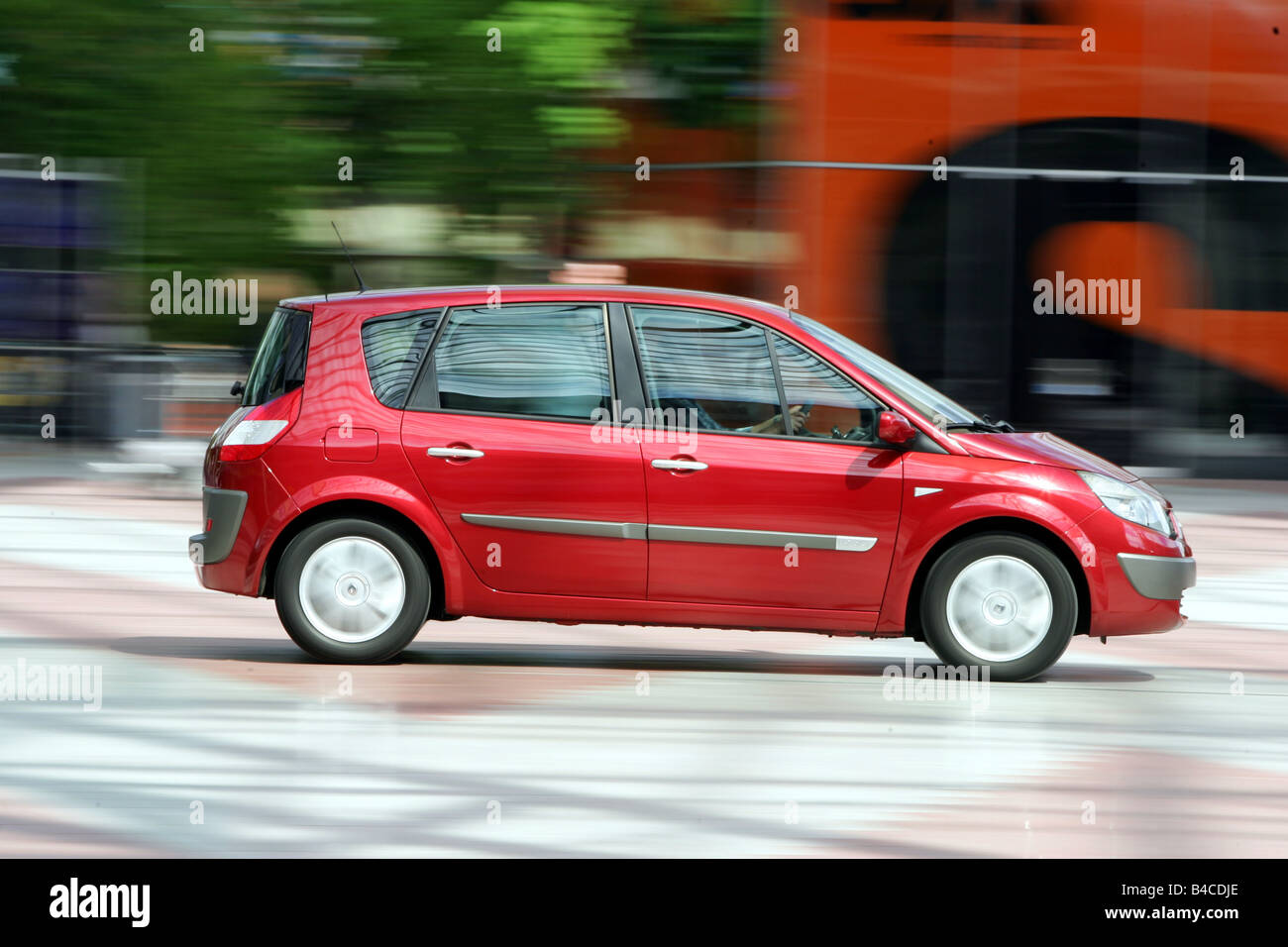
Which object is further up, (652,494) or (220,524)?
(652,494)

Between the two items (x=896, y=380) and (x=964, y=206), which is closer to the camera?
(x=896, y=380)

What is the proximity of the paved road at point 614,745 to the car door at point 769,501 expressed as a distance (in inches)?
17.0

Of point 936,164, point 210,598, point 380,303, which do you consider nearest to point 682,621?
point 380,303

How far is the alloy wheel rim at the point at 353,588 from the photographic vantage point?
7.12 m

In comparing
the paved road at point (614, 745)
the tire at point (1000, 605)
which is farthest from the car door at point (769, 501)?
the paved road at point (614, 745)

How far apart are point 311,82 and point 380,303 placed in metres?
7.97

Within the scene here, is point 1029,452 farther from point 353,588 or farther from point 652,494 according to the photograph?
point 353,588

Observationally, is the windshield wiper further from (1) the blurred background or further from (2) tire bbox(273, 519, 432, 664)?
(1) the blurred background

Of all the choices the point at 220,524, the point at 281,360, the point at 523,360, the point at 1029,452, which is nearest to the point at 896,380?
the point at 1029,452

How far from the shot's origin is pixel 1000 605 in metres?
7.05

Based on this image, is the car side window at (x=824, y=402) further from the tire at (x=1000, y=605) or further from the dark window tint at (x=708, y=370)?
the tire at (x=1000, y=605)

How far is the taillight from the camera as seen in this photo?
23.6 ft

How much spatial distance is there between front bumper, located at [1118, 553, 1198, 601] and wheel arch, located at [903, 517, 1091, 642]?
0.18 metres

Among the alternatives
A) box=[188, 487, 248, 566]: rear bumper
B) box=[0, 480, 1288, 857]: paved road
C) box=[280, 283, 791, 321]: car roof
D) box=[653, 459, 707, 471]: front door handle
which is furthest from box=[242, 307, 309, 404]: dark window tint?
box=[653, 459, 707, 471]: front door handle
